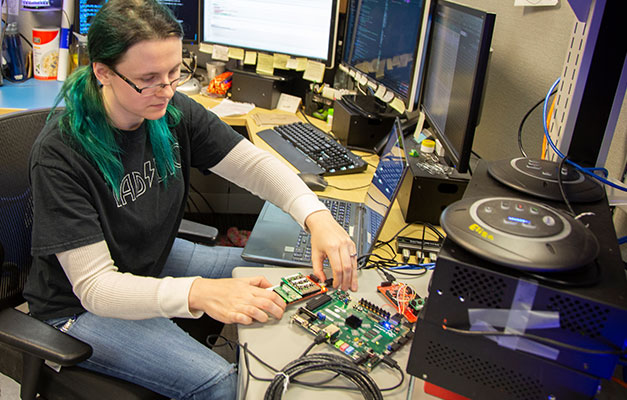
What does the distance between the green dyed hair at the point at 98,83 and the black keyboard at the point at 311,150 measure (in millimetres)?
661

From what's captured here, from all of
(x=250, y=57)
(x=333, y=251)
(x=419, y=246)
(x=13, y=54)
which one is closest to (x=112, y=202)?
(x=333, y=251)

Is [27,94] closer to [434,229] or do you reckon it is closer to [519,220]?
[434,229]

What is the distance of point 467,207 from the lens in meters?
0.69

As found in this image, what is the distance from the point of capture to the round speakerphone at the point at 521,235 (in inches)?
23.2

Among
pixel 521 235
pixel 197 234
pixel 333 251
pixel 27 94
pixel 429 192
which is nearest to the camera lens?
pixel 521 235

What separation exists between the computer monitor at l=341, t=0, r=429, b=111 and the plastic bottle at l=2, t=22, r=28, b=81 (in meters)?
1.45

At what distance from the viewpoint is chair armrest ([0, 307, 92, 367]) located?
3.08ft

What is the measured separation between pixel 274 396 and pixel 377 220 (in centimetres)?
56

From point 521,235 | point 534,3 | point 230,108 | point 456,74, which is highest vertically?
point 534,3

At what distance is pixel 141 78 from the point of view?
3.51ft

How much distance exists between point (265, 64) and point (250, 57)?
0.08 m

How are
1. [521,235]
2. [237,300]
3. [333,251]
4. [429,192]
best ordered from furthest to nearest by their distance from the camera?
[429,192] → [333,251] → [237,300] → [521,235]

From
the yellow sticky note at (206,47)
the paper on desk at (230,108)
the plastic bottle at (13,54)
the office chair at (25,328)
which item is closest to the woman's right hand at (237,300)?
the office chair at (25,328)

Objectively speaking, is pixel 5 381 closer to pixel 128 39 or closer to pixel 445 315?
pixel 128 39
